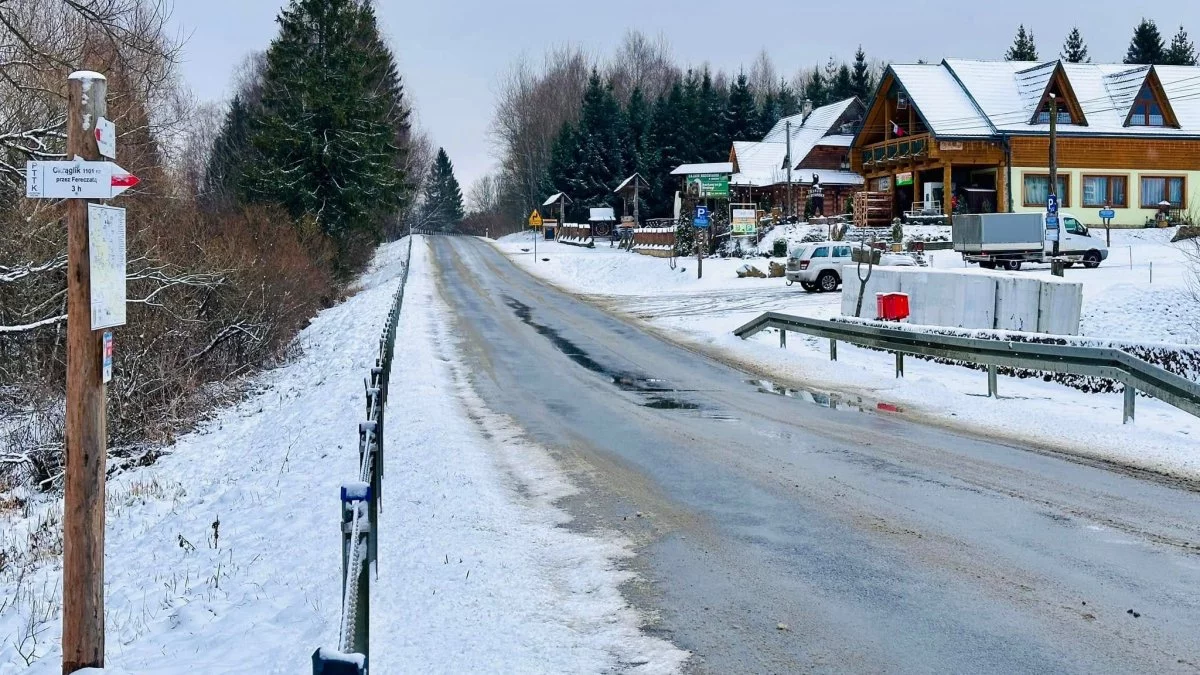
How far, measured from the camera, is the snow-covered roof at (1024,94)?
50.0 metres

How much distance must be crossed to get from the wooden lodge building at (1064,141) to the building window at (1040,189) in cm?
5

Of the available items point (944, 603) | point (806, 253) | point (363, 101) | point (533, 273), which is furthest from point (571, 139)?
point (944, 603)

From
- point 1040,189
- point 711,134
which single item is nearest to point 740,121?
point 711,134

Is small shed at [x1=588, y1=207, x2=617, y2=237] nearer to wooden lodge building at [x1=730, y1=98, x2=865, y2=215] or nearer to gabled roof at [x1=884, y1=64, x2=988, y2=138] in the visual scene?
wooden lodge building at [x1=730, y1=98, x2=865, y2=215]

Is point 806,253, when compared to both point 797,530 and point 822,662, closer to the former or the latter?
point 797,530

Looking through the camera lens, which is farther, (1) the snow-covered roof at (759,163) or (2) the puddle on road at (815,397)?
(1) the snow-covered roof at (759,163)

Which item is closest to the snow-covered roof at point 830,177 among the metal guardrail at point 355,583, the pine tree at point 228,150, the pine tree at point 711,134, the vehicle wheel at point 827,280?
the pine tree at point 711,134

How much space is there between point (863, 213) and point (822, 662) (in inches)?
1927

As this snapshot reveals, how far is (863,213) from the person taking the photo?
52.2m

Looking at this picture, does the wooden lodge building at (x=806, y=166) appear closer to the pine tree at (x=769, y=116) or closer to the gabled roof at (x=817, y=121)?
the gabled roof at (x=817, y=121)

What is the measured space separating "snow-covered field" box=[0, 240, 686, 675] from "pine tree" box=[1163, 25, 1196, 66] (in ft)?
284

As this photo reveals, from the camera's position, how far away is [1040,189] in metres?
50.2

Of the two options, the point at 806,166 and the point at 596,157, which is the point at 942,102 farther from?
the point at 596,157

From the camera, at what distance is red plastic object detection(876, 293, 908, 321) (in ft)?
70.8
